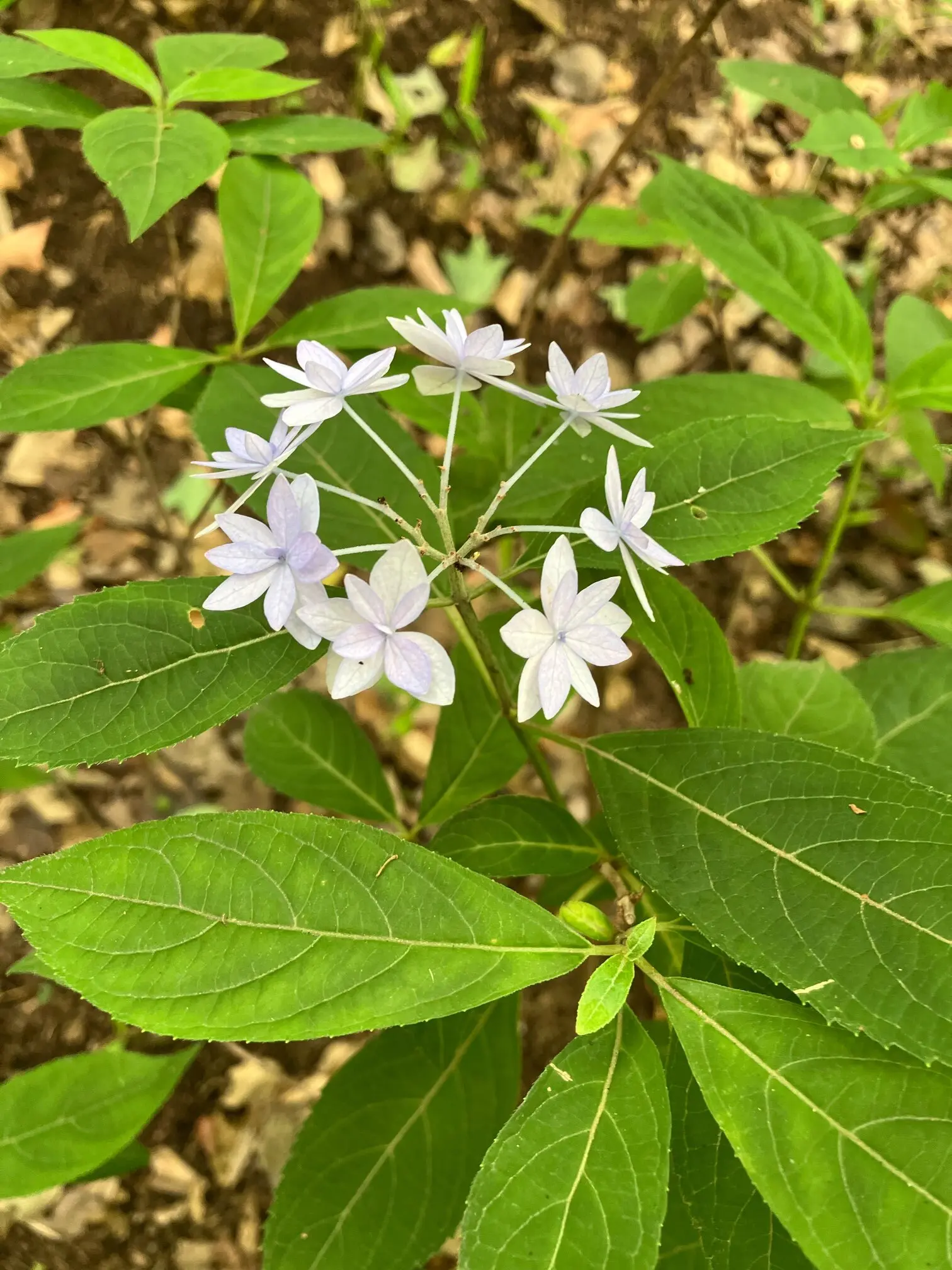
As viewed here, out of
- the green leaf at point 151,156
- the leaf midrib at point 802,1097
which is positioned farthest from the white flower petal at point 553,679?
the green leaf at point 151,156

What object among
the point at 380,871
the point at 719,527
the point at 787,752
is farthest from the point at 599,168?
the point at 380,871

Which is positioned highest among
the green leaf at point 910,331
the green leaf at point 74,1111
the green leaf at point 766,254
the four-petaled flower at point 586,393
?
the green leaf at point 766,254

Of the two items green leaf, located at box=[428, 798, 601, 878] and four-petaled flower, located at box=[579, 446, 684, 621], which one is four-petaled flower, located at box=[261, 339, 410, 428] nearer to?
four-petaled flower, located at box=[579, 446, 684, 621]

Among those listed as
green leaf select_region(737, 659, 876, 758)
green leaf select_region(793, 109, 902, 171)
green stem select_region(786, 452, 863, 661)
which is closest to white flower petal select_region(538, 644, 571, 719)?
green leaf select_region(737, 659, 876, 758)

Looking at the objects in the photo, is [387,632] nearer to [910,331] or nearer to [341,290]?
[910,331]

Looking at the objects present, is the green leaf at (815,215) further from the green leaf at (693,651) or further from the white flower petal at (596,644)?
the white flower petal at (596,644)

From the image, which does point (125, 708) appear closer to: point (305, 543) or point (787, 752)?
point (305, 543)
